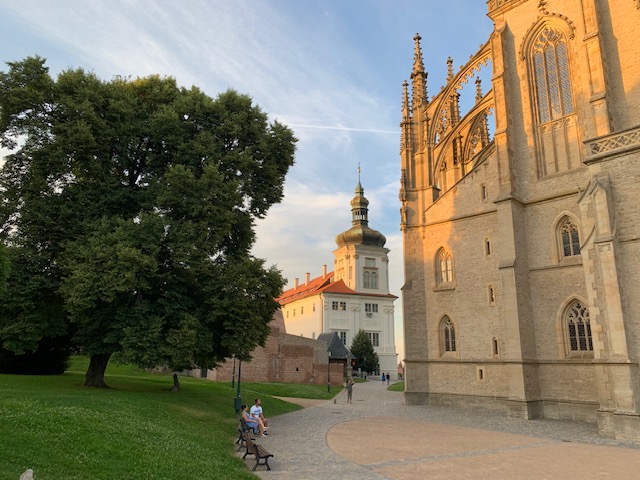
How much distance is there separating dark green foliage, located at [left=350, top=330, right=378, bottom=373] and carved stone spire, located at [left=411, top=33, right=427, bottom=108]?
37100 millimetres

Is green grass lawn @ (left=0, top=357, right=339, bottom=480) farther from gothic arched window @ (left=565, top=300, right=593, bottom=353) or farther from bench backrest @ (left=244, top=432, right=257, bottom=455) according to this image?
gothic arched window @ (left=565, top=300, right=593, bottom=353)

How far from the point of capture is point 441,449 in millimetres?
14680

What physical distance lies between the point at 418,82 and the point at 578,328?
19.1m

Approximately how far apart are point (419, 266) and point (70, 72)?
831 inches

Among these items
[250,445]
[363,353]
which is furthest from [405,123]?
[363,353]

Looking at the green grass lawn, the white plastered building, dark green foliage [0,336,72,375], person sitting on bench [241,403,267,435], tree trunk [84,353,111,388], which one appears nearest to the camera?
the green grass lawn

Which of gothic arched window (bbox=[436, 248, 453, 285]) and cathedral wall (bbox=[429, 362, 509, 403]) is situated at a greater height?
gothic arched window (bbox=[436, 248, 453, 285])

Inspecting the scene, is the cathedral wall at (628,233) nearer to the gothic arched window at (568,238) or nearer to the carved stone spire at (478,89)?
the gothic arched window at (568,238)

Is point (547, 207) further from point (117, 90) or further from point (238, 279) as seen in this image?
point (117, 90)

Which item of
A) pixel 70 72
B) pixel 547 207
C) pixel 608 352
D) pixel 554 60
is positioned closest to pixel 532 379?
pixel 608 352

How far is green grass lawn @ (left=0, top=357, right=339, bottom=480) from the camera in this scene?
914cm

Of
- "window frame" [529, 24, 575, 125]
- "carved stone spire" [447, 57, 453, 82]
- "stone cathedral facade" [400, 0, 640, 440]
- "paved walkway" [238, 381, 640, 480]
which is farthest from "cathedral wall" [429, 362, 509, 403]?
"carved stone spire" [447, 57, 453, 82]

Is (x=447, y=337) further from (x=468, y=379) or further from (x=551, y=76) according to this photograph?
(x=551, y=76)

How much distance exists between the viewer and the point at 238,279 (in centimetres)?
1969
